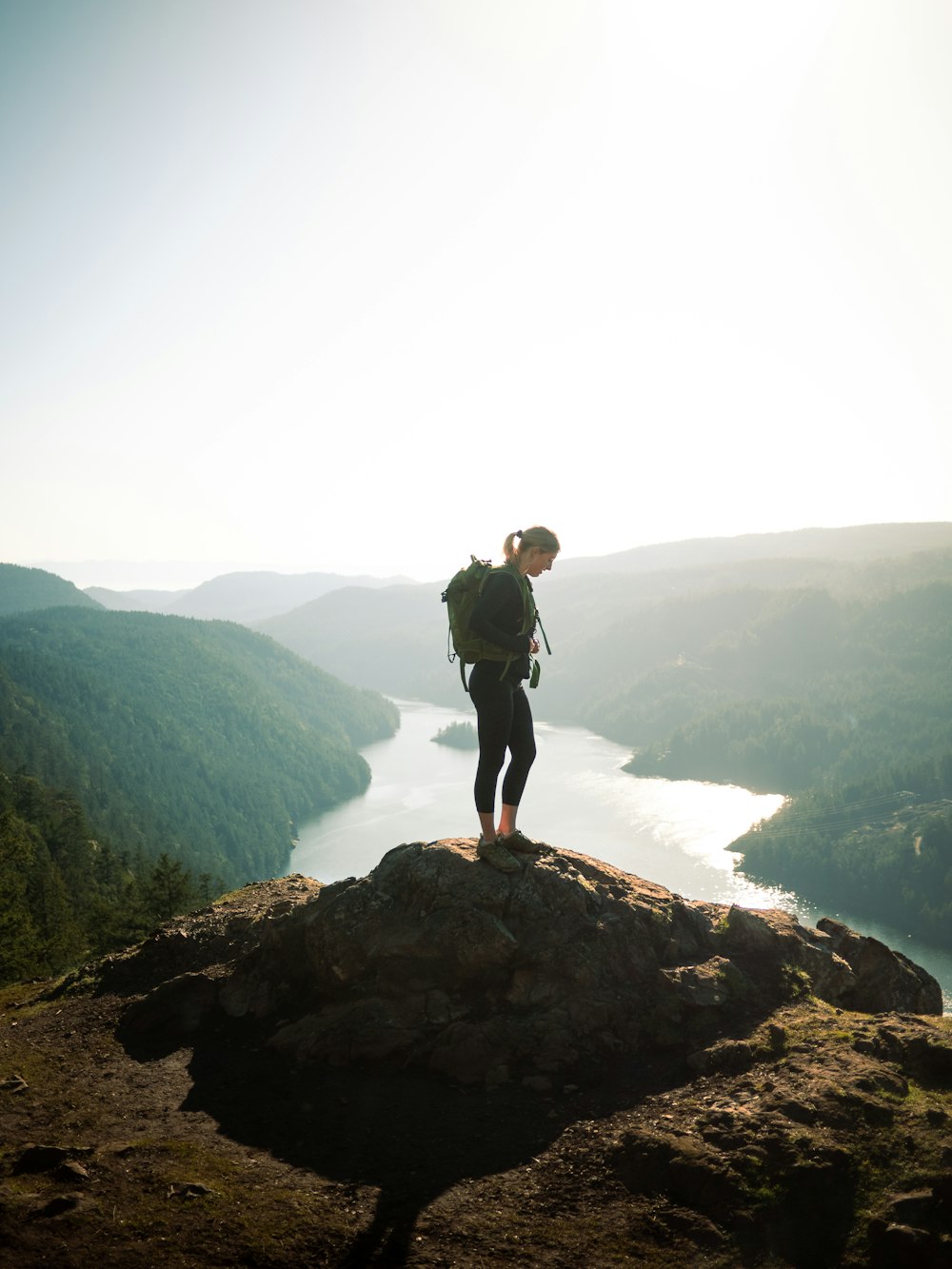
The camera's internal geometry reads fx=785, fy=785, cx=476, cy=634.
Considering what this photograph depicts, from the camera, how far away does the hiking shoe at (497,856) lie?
326 inches

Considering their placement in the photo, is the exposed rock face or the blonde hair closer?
the exposed rock face

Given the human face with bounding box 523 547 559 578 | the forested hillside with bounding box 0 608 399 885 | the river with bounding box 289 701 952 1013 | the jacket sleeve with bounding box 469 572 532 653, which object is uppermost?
the human face with bounding box 523 547 559 578

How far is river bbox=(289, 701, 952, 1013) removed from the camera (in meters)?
87.3

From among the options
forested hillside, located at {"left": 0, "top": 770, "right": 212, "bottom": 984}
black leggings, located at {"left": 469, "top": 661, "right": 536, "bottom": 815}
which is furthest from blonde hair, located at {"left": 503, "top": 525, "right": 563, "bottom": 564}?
forested hillside, located at {"left": 0, "top": 770, "right": 212, "bottom": 984}

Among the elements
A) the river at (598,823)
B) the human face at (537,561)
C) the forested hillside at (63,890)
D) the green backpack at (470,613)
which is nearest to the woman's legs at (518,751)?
the green backpack at (470,613)

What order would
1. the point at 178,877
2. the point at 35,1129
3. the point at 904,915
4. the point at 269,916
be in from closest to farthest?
the point at 35,1129, the point at 269,916, the point at 178,877, the point at 904,915

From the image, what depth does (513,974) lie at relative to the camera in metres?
7.59

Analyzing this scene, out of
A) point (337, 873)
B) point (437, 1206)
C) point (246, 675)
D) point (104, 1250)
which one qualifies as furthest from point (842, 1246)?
point (246, 675)

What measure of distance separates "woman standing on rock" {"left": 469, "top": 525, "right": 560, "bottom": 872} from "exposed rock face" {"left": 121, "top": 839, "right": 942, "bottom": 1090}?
0.67 m

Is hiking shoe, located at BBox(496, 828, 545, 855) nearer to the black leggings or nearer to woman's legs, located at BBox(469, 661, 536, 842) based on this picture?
woman's legs, located at BBox(469, 661, 536, 842)

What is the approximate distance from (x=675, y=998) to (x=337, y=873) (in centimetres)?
8163

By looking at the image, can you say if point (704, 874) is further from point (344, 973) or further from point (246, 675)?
point (246, 675)

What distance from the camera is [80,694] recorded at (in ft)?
436

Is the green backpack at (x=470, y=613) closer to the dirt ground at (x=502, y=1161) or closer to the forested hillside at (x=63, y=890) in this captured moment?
the dirt ground at (x=502, y=1161)
